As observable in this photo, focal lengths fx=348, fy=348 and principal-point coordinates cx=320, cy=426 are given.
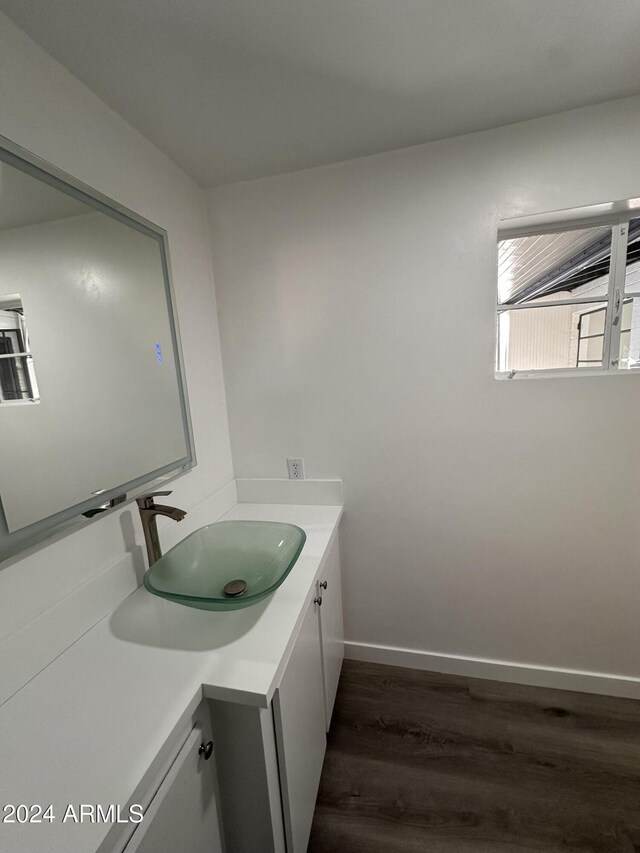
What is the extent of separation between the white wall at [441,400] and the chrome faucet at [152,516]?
2.24 ft

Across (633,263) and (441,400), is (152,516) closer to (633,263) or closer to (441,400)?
(441,400)

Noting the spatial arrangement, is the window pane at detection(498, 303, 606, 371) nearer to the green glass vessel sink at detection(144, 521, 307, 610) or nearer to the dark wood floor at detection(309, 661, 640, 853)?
the green glass vessel sink at detection(144, 521, 307, 610)

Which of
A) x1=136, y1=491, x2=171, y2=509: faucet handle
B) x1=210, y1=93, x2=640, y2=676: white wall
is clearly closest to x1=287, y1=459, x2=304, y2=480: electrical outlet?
x1=210, y1=93, x2=640, y2=676: white wall

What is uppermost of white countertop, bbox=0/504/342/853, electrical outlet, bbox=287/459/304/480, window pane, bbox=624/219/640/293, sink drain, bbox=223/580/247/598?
window pane, bbox=624/219/640/293

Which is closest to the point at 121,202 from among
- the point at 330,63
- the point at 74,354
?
the point at 74,354

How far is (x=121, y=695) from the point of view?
0.75 meters

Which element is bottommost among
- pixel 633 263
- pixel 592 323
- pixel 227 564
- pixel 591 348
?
pixel 227 564

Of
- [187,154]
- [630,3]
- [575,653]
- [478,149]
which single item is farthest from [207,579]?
[630,3]

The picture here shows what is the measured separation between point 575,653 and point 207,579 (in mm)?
1671

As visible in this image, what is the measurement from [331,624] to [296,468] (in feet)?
2.26

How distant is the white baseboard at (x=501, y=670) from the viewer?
5.11 ft

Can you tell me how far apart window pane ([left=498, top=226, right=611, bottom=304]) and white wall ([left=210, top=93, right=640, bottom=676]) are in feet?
0.57

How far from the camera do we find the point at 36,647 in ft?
2.71

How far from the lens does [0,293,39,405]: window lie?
794 millimetres
